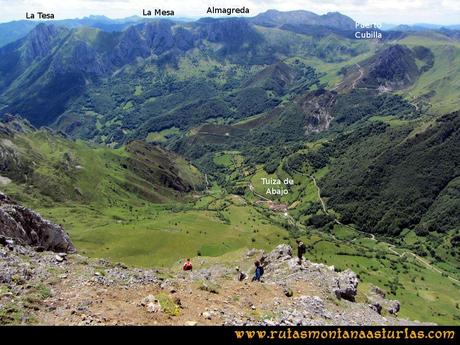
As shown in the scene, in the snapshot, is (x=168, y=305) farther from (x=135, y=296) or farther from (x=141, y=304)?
(x=135, y=296)

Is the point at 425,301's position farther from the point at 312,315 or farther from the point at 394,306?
the point at 312,315

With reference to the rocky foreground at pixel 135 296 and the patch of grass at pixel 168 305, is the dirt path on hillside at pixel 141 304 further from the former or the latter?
the patch of grass at pixel 168 305

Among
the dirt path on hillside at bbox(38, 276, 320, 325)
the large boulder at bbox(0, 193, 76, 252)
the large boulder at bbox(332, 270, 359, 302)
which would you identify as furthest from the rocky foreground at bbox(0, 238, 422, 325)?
the large boulder at bbox(0, 193, 76, 252)

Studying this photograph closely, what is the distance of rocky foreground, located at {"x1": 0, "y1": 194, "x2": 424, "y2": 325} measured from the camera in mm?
36594

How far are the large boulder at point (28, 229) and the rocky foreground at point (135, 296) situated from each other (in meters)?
0.19

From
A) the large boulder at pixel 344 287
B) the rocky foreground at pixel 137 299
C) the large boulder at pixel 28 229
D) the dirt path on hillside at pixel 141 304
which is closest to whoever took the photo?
the dirt path on hillside at pixel 141 304

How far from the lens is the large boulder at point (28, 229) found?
2281 inches

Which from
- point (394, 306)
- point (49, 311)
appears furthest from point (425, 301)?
point (49, 311)

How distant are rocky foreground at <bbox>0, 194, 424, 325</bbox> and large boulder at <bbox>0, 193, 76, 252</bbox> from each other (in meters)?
0.19

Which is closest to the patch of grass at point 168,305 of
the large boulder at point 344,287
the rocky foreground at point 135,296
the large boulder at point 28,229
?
the rocky foreground at point 135,296

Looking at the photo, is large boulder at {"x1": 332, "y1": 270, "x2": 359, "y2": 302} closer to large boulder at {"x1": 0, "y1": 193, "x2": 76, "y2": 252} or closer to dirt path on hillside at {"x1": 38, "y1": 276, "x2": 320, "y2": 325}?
dirt path on hillside at {"x1": 38, "y1": 276, "x2": 320, "y2": 325}
